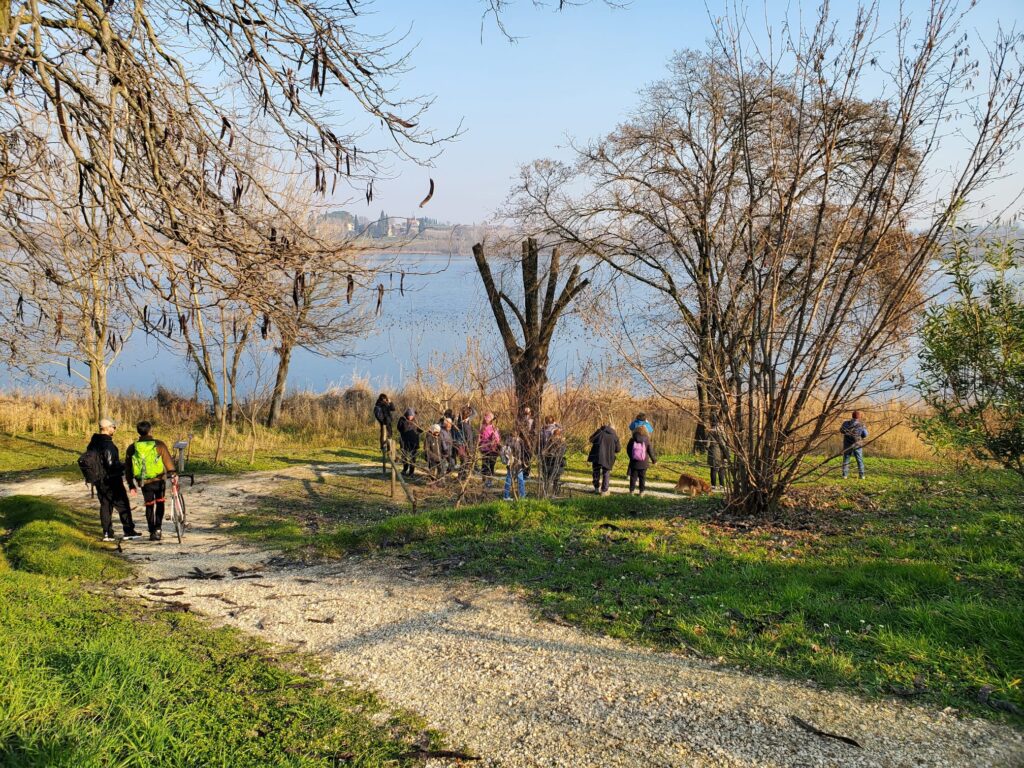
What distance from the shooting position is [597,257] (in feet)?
64.7

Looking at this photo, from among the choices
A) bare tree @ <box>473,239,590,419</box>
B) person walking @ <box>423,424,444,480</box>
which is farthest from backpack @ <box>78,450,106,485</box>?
bare tree @ <box>473,239,590,419</box>

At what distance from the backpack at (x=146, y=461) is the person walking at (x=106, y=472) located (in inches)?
8.4

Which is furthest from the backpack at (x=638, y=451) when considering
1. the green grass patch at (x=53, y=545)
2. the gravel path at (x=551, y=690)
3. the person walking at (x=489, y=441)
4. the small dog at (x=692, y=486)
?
the green grass patch at (x=53, y=545)

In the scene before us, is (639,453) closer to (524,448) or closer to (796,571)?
(524,448)

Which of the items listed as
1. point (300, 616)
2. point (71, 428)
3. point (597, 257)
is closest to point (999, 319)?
point (300, 616)

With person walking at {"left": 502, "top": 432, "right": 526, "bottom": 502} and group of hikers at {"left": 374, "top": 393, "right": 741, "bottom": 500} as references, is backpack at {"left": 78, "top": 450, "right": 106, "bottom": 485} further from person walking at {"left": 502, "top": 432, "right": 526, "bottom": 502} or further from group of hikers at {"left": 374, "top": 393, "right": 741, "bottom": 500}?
person walking at {"left": 502, "top": 432, "right": 526, "bottom": 502}

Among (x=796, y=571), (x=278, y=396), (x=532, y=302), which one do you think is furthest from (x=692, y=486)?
(x=278, y=396)

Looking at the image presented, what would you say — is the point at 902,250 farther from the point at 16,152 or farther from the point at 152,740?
the point at 16,152

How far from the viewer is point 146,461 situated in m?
10.2

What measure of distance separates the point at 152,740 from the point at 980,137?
358 inches

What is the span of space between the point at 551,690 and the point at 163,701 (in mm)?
2439

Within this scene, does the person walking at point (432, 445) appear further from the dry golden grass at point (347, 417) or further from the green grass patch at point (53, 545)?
the green grass patch at point (53, 545)

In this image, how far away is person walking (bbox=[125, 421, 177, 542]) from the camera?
10.2m

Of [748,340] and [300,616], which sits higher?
[748,340]
